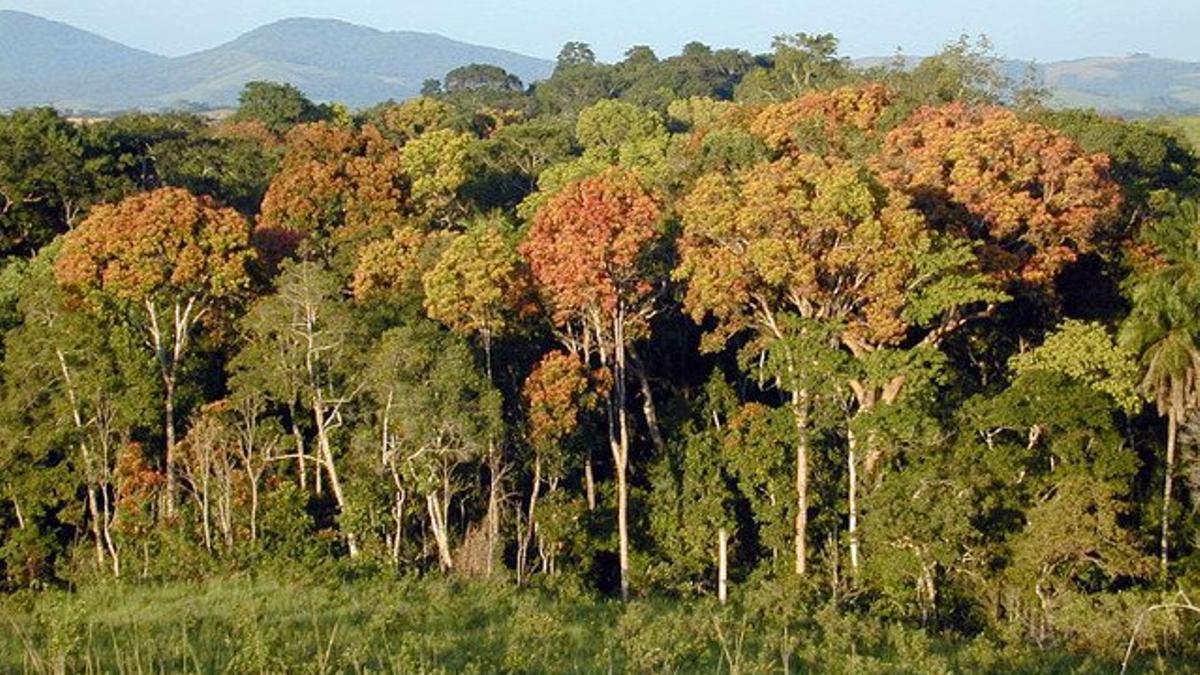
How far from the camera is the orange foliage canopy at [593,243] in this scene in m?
18.2

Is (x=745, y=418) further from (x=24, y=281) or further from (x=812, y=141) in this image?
(x=24, y=281)

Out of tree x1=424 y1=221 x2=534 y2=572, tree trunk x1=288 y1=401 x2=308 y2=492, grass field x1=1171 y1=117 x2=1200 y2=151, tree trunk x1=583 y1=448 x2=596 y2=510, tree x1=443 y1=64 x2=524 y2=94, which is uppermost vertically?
tree x1=443 y1=64 x2=524 y2=94

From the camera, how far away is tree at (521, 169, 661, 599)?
1822 cm

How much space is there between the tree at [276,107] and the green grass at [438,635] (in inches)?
1495

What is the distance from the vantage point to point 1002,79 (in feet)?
102

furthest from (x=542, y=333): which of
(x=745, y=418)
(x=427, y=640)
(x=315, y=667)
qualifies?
(x=315, y=667)

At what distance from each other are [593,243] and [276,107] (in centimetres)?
3507

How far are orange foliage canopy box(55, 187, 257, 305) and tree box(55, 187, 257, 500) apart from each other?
0.02 meters

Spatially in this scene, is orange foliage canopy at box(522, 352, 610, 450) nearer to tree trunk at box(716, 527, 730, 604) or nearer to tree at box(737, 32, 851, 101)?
tree trunk at box(716, 527, 730, 604)

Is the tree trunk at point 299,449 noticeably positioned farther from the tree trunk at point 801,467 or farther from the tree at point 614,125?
the tree at point 614,125

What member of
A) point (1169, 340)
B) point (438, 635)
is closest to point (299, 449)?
point (438, 635)

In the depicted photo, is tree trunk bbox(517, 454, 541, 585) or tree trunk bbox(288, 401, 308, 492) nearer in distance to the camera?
tree trunk bbox(517, 454, 541, 585)

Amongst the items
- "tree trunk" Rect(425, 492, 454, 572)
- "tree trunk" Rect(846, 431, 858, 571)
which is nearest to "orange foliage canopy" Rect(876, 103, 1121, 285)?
"tree trunk" Rect(846, 431, 858, 571)

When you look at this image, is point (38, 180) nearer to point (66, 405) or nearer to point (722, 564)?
point (66, 405)
